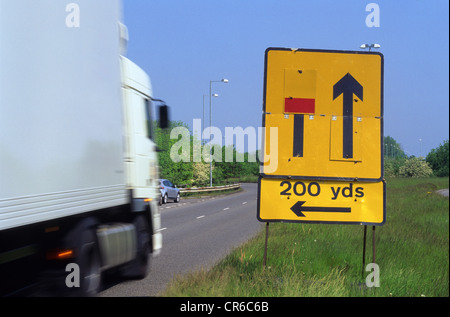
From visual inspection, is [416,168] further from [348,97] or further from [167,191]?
[167,191]

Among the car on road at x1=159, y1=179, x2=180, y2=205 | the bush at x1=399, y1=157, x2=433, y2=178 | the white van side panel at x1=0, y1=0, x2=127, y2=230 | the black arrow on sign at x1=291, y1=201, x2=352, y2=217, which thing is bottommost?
the car on road at x1=159, y1=179, x2=180, y2=205

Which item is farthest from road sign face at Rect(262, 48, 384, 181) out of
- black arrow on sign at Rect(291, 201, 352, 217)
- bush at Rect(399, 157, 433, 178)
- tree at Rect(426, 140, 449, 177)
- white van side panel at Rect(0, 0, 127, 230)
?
tree at Rect(426, 140, 449, 177)

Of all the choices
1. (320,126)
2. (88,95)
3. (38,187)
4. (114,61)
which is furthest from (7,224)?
(320,126)

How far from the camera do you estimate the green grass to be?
20.4ft

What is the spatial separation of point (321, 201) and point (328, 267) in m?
1.07

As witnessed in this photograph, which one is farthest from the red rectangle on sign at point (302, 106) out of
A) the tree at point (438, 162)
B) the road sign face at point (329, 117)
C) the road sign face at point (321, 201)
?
the tree at point (438, 162)

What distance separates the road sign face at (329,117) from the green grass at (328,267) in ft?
4.11

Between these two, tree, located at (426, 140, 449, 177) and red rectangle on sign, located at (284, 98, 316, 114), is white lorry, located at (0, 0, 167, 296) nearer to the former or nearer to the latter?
red rectangle on sign, located at (284, 98, 316, 114)

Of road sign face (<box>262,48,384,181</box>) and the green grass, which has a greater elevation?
road sign face (<box>262,48,384,181</box>)

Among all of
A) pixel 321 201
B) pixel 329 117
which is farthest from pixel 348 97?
pixel 321 201

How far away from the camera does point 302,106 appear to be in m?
7.66

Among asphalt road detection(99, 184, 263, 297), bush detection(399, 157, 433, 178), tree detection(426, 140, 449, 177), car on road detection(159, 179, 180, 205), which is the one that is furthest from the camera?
car on road detection(159, 179, 180, 205)

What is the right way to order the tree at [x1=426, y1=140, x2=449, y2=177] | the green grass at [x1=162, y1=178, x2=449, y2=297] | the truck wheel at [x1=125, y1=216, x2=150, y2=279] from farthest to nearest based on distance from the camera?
the tree at [x1=426, y1=140, x2=449, y2=177] < the truck wheel at [x1=125, y1=216, x2=150, y2=279] < the green grass at [x1=162, y1=178, x2=449, y2=297]

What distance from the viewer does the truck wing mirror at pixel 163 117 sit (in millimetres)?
10195
